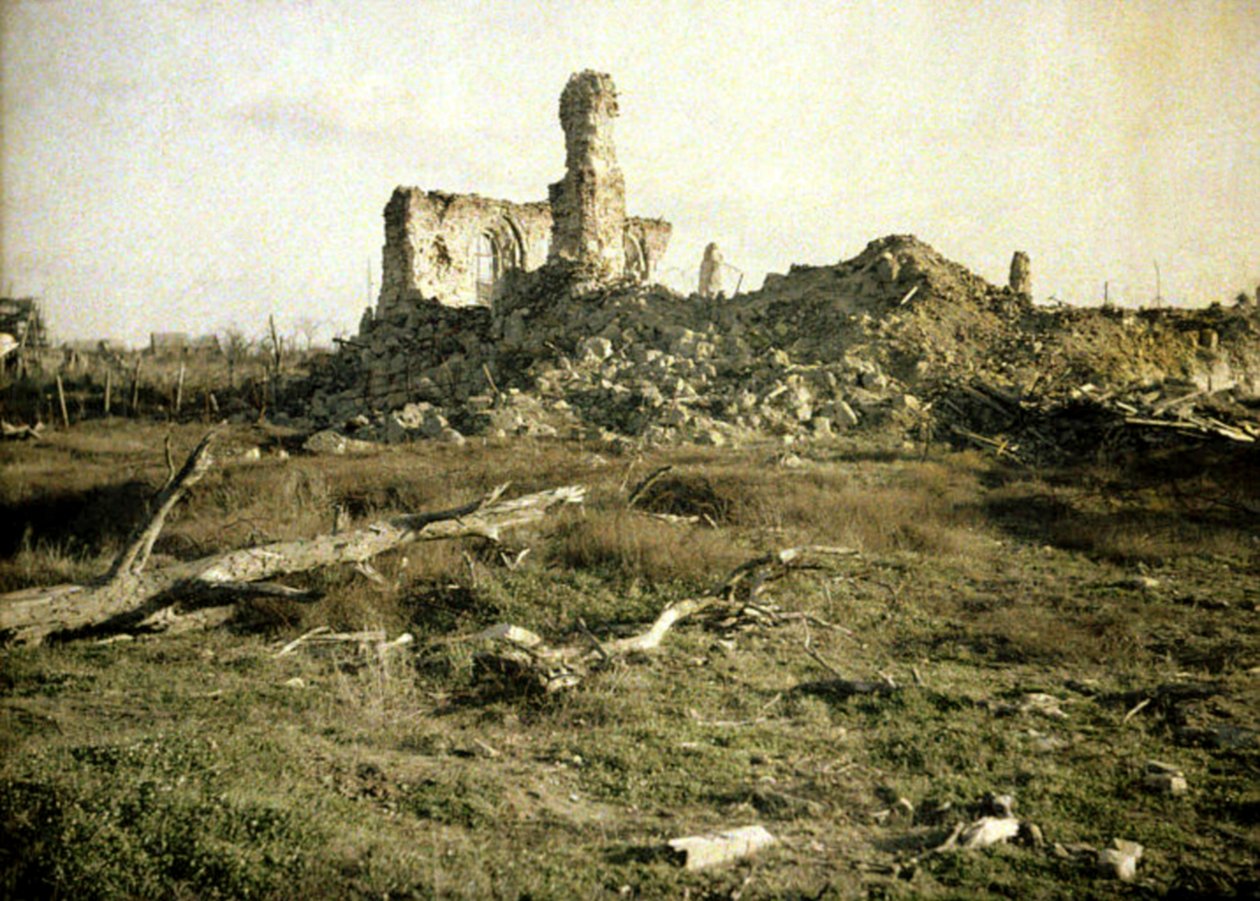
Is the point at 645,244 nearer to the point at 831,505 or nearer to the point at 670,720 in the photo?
the point at 831,505

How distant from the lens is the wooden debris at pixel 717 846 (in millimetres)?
3486

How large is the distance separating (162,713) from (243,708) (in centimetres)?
47

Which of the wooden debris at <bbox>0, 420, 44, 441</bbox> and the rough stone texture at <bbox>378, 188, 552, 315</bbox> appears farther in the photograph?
the rough stone texture at <bbox>378, 188, 552, 315</bbox>

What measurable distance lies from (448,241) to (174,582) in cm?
2045

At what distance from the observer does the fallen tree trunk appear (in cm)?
616

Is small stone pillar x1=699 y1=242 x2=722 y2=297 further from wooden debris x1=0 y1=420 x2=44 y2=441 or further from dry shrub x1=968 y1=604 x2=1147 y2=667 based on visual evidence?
dry shrub x1=968 y1=604 x2=1147 y2=667

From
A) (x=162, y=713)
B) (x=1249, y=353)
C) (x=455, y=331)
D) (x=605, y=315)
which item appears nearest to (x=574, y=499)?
(x=162, y=713)

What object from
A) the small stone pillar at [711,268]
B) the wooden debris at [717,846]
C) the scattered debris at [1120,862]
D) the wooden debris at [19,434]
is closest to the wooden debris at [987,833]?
the scattered debris at [1120,862]

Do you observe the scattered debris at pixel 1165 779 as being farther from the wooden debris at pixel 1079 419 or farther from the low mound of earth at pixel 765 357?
the low mound of earth at pixel 765 357

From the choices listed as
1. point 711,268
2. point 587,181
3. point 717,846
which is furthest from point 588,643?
point 711,268

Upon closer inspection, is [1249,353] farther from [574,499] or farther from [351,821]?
[351,821]

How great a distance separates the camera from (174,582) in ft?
21.7

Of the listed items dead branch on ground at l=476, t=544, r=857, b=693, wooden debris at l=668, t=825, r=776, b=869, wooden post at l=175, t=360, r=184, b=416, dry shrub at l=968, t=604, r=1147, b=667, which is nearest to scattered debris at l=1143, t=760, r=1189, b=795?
dry shrub at l=968, t=604, r=1147, b=667

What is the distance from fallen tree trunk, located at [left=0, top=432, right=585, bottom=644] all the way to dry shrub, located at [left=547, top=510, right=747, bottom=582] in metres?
1.43
